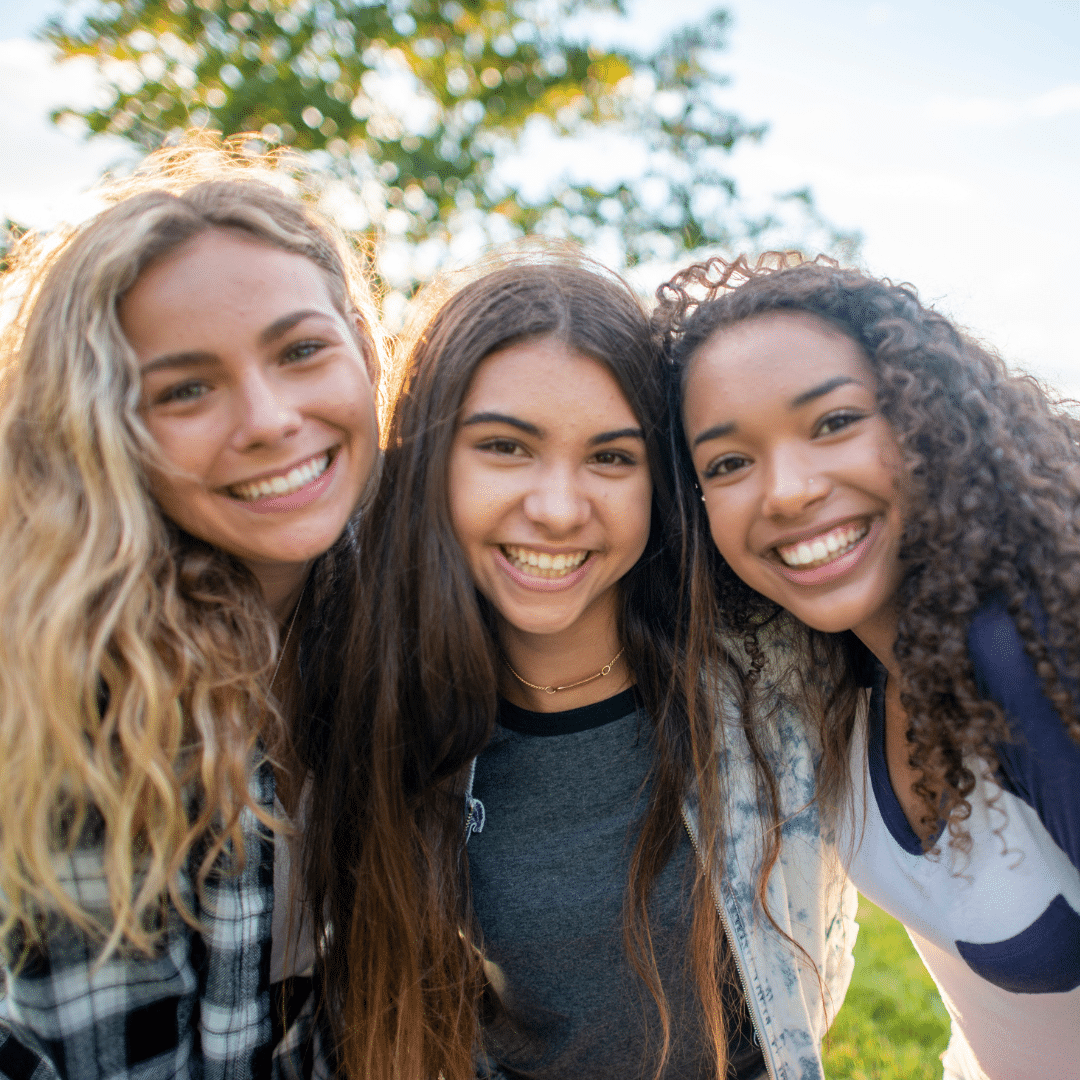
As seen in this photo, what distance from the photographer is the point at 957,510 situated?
179 cm

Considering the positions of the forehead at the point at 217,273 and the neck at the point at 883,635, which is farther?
the neck at the point at 883,635

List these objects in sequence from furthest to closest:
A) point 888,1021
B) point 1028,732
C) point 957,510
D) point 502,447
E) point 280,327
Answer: point 888,1021 → point 502,447 → point 280,327 → point 957,510 → point 1028,732

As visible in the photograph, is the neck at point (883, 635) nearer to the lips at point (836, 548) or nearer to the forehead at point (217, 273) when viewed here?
the lips at point (836, 548)

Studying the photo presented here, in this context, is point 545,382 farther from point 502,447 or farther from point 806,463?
point 806,463

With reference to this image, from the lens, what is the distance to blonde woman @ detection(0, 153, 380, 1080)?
5.80 ft

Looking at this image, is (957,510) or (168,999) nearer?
(957,510)

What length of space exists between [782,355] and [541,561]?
769mm

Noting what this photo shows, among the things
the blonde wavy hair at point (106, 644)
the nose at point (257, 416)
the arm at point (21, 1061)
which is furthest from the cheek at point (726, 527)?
the arm at point (21, 1061)

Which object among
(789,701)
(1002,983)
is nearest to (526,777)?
(789,701)

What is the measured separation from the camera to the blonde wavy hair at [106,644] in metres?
1.74

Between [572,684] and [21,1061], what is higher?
[572,684]

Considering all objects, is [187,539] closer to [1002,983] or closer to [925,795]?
[925,795]

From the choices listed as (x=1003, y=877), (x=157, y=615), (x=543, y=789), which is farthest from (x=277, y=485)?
(x=1003, y=877)

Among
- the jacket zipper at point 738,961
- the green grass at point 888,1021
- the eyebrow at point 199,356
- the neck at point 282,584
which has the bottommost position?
the green grass at point 888,1021
